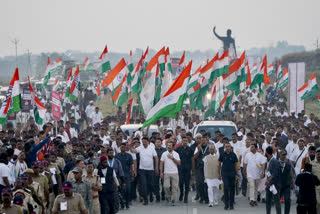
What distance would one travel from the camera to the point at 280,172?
49.0 feet

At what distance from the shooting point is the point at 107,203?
14.4 meters

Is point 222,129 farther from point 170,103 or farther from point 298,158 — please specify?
point 298,158

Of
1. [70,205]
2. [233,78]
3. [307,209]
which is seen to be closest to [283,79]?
[233,78]

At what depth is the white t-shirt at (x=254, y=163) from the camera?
695 inches

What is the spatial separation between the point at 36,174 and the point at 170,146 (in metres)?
5.32

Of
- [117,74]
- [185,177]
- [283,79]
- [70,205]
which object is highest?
[283,79]

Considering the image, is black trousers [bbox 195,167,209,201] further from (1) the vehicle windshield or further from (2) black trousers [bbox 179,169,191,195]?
(1) the vehicle windshield

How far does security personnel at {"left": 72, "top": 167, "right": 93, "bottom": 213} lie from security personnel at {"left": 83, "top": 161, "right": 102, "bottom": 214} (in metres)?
0.63

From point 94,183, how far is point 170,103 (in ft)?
17.8

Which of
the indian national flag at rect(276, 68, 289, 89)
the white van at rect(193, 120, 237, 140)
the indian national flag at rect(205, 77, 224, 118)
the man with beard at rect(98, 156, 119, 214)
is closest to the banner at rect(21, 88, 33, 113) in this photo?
the indian national flag at rect(205, 77, 224, 118)

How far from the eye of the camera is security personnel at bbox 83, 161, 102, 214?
13375 mm

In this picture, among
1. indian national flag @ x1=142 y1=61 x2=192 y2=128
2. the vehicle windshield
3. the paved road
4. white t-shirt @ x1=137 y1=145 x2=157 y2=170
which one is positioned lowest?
the paved road

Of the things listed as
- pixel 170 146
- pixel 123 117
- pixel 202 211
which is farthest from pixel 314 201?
pixel 123 117

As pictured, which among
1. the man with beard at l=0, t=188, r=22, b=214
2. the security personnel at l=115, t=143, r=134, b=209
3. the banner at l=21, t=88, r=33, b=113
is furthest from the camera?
A: the banner at l=21, t=88, r=33, b=113
